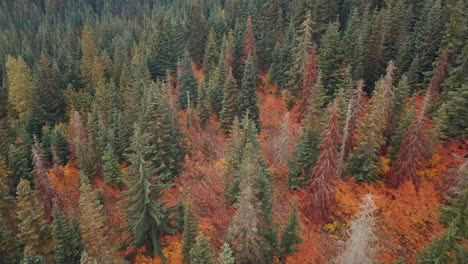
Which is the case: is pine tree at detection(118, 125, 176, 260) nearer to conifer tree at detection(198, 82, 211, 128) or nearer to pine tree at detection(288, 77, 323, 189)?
pine tree at detection(288, 77, 323, 189)

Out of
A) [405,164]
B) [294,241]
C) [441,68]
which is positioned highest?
[441,68]

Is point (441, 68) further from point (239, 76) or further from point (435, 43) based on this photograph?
point (239, 76)

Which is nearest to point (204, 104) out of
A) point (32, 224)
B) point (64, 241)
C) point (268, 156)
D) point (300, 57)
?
point (268, 156)

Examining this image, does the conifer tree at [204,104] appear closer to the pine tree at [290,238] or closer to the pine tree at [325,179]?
the pine tree at [325,179]

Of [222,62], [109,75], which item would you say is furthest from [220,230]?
[109,75]

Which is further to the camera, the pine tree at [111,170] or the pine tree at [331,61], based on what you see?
the pine tree at [331,61]

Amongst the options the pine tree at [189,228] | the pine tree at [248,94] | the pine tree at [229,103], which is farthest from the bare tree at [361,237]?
the pine tree at [229,103]
